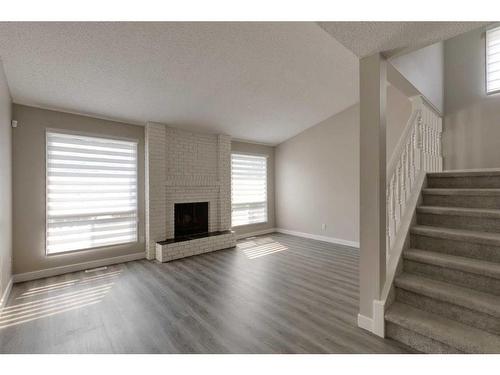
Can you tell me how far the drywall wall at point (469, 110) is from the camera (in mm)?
3576

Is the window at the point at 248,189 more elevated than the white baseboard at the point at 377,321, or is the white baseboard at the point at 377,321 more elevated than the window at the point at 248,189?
the window at the point at 248,189

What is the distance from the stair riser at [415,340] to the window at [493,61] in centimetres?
407

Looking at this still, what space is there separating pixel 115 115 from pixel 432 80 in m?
4.99

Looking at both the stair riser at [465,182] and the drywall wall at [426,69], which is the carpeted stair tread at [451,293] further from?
the drywall wall at [426,69]

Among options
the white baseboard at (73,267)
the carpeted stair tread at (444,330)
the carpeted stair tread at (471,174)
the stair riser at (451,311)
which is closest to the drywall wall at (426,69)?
the carpeted stair tread at (471,174)

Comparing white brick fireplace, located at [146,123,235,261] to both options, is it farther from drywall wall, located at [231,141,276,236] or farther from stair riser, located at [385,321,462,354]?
stair riser, located at [385,321,462,354]

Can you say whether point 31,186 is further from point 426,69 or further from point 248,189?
point 426,69

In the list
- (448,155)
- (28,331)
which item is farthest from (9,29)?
(448,155)

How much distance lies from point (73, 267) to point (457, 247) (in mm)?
4969

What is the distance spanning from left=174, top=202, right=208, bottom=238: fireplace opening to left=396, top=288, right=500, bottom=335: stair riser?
381 centimetres

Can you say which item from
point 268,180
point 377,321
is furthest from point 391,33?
point 268,180

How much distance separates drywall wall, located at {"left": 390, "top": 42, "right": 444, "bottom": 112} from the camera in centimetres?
243

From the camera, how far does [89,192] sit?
374 cm

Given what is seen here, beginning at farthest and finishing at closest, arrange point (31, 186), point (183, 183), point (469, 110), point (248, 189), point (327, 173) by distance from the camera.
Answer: point (248, 189) → point (327, 173) → point (183, 183) → point (469, 110) → point (31, 186)
